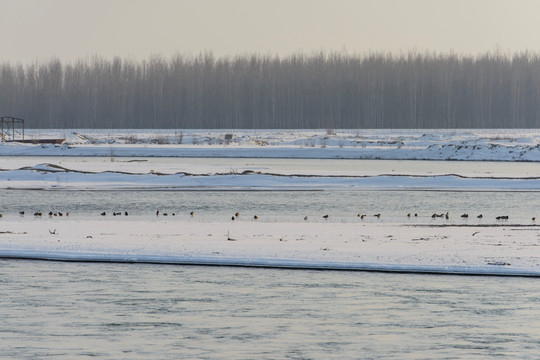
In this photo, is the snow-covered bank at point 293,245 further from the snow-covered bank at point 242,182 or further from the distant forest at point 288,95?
the distant forest at point 288,95

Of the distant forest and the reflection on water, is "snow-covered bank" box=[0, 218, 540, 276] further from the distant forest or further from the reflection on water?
the distant forest

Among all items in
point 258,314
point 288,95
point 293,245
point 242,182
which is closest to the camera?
point 258,314

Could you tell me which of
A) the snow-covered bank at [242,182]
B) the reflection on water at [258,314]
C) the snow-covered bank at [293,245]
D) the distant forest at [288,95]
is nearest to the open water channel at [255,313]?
the reflection on water at [258,314]

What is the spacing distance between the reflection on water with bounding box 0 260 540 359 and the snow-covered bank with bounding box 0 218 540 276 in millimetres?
677

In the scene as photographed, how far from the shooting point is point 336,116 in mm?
117125

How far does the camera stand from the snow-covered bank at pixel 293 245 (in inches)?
589

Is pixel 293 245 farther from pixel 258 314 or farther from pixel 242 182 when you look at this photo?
pixel 242 182

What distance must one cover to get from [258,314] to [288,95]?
11179 centimetres

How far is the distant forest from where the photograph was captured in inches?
4641

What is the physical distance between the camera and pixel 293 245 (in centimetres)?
1658

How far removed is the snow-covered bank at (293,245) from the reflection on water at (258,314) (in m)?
0.68

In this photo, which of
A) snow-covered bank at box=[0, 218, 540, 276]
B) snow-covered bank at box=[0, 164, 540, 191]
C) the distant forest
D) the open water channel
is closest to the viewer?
the open water channel

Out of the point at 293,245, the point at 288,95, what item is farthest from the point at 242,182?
the point at 288,95

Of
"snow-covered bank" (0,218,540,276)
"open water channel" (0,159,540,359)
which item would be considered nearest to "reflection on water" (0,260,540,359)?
"open water channel" (0,159,540,359)
